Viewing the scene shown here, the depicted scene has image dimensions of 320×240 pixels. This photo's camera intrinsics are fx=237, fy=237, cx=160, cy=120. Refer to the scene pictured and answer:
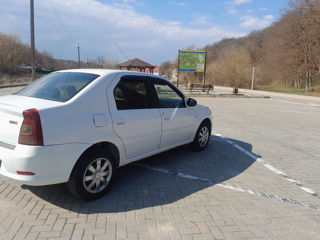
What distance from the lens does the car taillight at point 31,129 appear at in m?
2.53

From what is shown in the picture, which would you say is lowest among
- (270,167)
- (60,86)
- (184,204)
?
(184,204)

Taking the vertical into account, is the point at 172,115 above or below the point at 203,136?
above

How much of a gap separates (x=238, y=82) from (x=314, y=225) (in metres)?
39.1

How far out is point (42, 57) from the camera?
84.2m

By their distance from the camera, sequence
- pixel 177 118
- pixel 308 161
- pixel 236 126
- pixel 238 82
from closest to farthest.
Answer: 1. pixel 177 118
2. pixel 308 161
3. pixel 236 126
4. pixel 238 82

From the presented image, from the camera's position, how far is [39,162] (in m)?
2.57

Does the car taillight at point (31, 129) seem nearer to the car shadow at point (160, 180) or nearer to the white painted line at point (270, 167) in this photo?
the car shadow at point (160, 180)

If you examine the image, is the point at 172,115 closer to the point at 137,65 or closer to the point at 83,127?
the point at 83,127

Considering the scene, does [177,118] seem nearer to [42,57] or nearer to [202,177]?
[202,177]

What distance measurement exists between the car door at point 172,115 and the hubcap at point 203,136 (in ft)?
1.51

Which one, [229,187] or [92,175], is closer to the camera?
[92,175]

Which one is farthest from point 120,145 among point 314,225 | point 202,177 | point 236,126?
point 236,126

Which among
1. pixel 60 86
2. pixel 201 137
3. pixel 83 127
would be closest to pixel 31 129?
pixel 83 127

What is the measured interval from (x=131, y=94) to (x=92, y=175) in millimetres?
1307
